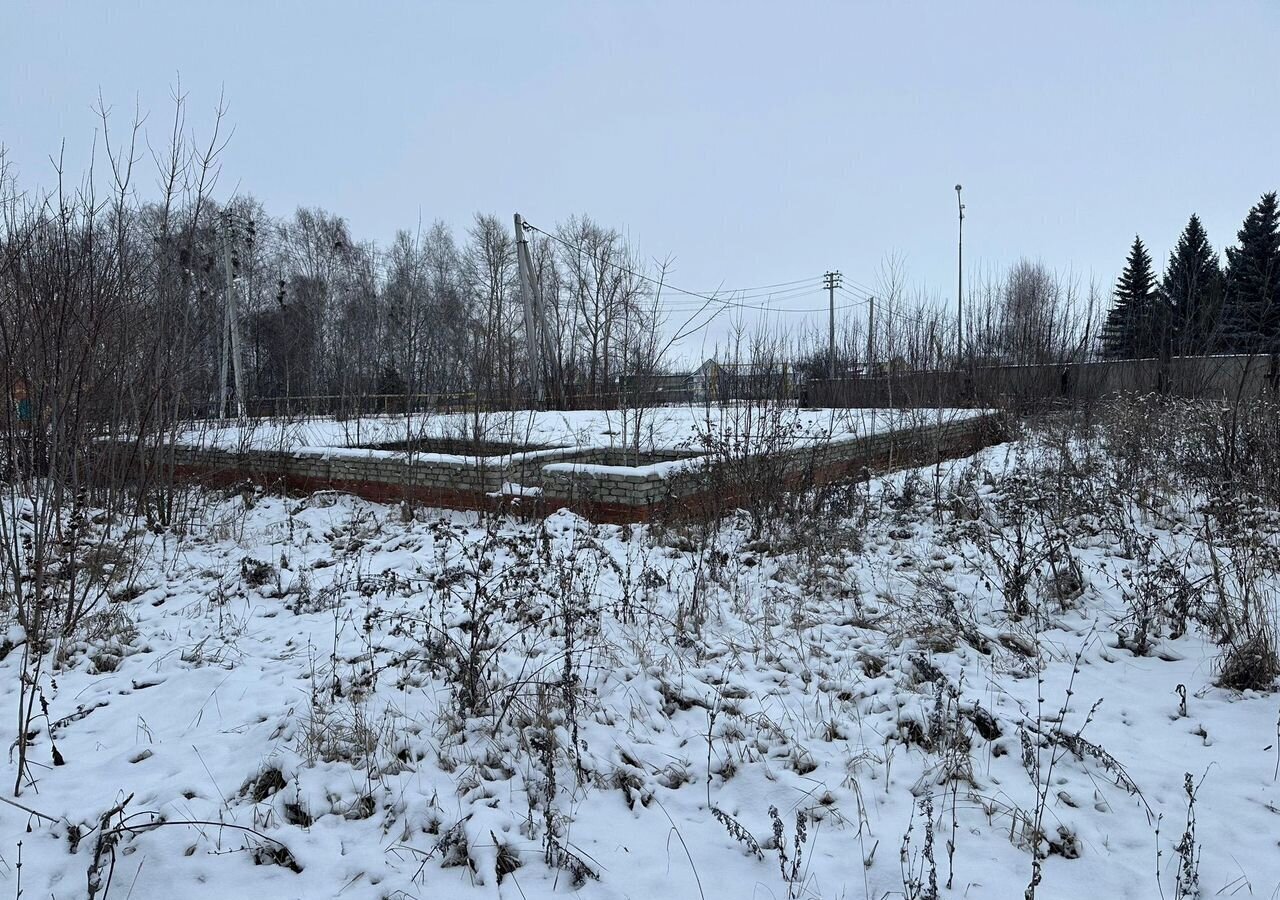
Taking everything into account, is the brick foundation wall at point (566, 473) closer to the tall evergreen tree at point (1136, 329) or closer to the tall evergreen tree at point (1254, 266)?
the tall evergreen tree at point (1136, 329)

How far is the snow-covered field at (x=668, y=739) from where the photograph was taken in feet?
7.43

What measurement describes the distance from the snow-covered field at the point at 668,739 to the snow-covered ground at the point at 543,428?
343 centimetres

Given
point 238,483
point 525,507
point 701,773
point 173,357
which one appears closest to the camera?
point 701,773

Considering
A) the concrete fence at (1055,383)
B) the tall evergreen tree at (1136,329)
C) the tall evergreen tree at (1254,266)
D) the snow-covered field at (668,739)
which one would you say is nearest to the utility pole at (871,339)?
the concrete fence at (1055,383)

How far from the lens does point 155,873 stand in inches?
87.8

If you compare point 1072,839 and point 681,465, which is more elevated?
point 681,465

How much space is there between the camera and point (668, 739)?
3082 millimetres

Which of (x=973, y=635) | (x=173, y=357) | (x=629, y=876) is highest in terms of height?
(x=173, y=357)

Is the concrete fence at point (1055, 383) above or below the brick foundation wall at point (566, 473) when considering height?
above

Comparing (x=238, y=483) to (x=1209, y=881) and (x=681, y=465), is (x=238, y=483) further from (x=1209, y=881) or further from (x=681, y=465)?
(x=1209, y=881)

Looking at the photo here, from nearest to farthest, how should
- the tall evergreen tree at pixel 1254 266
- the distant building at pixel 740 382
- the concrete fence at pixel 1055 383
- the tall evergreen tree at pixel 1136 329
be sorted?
the distant building at pixel 740 382 → the concrete fence at pixel 1055 383 → the tall evergreen tree at pixel 1136 329 → the tall evergreen tree at pixel 1254 266

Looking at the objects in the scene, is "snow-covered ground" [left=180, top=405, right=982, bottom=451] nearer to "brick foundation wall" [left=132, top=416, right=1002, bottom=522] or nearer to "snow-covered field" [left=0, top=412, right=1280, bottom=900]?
"brick foundation wall" [left=132, top=416, right=1002, bottom=522]

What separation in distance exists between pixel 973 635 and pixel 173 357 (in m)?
7.27

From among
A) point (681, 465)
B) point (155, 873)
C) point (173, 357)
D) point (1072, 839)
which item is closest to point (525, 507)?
point (681, 465)
